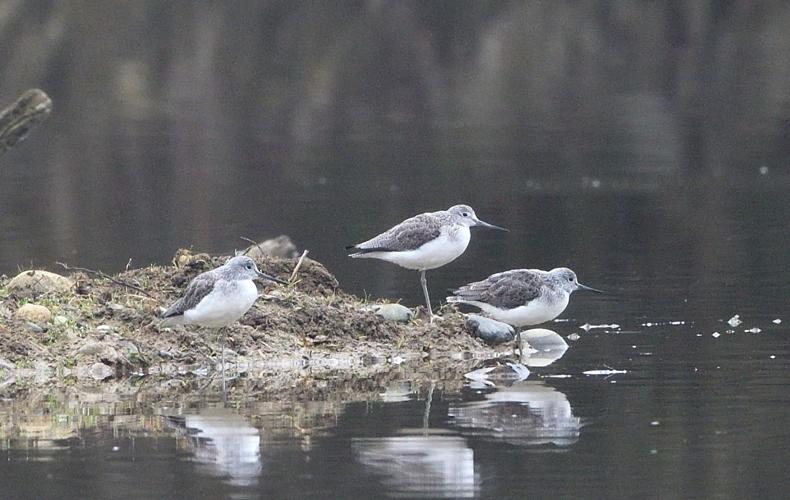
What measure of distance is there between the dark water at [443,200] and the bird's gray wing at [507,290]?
771 millimetres

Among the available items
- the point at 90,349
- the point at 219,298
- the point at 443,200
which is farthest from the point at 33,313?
the point at 443,200

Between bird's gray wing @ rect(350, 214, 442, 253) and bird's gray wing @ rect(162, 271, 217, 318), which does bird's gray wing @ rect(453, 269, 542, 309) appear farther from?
bird's gray wing @ rect(162, 271, 217, 318)

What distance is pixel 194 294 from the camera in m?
14.6

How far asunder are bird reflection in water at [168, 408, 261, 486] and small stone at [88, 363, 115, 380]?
1.83 m

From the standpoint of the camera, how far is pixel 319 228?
83.5 feet

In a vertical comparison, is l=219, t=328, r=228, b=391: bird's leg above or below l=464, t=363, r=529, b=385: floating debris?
above

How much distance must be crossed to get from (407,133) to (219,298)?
2589 centimetres

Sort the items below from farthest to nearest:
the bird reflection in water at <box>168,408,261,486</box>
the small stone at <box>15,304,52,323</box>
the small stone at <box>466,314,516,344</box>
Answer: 1. the small stone at <box>466,314,516,344</box>
2. the small stone at <box>15,304,52,323</box>
3. the bird reflection in water at <box>168,408,261,486</box>

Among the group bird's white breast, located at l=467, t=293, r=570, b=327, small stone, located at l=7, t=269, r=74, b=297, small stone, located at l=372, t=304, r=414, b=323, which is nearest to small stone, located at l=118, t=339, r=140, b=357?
small stone, located at l=7, t=269, r=74, b=297

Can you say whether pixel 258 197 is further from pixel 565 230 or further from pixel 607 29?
pixel 607 29

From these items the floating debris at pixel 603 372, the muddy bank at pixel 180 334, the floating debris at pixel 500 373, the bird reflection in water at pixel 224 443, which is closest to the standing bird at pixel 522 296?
the muddy bank at pixel 180 334

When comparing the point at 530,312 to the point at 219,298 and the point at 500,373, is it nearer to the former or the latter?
the point at 500,373

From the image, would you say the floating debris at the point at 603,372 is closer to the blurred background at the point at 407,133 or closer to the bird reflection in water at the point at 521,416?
the bird reflection in water at the point at 521,416

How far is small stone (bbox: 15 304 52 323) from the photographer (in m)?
15.3
